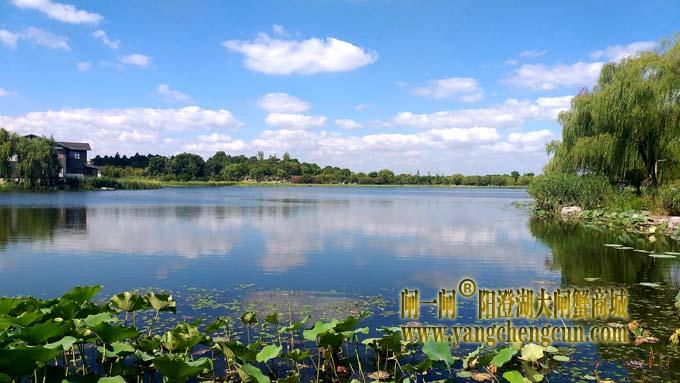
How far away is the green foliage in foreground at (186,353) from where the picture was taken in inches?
128

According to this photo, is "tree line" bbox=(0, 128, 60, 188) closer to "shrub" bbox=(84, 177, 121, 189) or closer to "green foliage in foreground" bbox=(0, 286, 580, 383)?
"shrub" bbox=(84, 177, 121, 189)

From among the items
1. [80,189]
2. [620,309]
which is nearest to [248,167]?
[80,189]

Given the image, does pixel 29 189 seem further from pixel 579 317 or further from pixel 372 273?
pixel 579 317

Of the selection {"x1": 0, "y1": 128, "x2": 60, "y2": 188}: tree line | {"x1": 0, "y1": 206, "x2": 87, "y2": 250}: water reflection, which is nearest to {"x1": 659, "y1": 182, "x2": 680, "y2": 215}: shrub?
{"x1": 0, "y1": 206, "x2": 87, "y2": 250}: water reflection

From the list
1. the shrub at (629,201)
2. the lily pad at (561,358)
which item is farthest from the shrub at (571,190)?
the lily pad at (561,358)

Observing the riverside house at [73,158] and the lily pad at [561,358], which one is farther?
the riverside house at [73,158]

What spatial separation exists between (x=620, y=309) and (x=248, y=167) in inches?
3901

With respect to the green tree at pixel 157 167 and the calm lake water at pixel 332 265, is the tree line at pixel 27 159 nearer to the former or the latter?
the calm lake water at pixel 332 265

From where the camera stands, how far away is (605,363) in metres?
4.66

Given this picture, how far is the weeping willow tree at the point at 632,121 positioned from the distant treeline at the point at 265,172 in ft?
228

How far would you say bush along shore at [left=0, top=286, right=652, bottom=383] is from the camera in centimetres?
327

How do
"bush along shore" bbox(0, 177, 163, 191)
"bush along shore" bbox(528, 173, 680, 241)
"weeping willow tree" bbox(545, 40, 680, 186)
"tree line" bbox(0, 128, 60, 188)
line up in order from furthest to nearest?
Answer: "bush along shore" bbox(0, 177, 163, 191)
"tree line" bbox(0, 128, 60, 188)
"weeping willow tree" bbox(545, 40, 680, 186)
"bush along shore" bbox(528, 173, 680, 241)

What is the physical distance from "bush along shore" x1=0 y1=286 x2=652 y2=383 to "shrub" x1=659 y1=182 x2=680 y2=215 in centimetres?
1491

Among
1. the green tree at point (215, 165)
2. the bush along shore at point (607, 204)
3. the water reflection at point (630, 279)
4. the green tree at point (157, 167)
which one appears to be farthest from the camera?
the green tree at point (215, 165)
